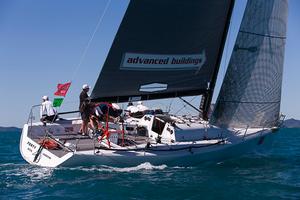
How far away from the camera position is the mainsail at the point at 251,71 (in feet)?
48.9

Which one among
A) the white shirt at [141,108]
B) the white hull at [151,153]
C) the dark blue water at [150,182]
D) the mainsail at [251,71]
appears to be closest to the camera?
the dark blue water at [150,182]

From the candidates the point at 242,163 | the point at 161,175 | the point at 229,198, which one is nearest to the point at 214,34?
the point at 242,163

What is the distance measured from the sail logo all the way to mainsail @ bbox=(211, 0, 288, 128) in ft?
4.42

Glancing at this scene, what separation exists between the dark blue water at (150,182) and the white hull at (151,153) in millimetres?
195

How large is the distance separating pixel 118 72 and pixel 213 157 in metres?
3.79

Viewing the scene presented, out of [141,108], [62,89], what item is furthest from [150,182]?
[141,108]

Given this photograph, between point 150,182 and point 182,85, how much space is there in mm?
4569

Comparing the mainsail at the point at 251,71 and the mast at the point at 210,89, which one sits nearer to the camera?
the mast at the point at 210,89

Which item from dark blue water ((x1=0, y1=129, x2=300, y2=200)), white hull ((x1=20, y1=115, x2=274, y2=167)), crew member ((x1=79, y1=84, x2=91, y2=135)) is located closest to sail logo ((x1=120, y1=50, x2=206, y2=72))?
crew member ((x1=79, y1=84, x2=91, y2=135))

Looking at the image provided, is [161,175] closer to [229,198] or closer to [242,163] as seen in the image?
[229,198]

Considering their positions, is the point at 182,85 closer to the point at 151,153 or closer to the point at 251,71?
the point at 251,71

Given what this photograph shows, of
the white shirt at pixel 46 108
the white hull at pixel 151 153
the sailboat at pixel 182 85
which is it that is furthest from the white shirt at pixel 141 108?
the white shirt at pixel 46 108

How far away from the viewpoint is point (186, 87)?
47.4ft

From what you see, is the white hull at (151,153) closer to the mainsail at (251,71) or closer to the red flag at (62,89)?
the mainsail at (251,71)
